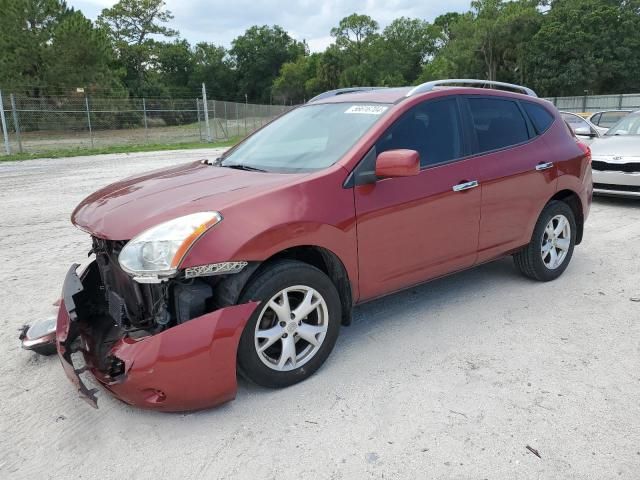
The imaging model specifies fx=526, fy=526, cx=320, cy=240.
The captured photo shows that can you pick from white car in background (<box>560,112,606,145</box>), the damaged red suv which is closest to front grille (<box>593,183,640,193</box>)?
white car in background (<box>560,112,606,145</box>)

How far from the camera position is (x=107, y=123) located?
1043 inches

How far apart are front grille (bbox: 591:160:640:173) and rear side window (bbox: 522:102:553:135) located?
12.8 feet

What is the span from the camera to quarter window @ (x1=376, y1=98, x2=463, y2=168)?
3611mm

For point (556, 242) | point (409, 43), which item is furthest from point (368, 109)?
point (409, 43)

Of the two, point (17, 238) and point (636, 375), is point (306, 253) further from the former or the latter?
point (17, 238)

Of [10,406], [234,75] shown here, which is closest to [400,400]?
[10,406]

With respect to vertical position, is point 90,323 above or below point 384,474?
Result: above

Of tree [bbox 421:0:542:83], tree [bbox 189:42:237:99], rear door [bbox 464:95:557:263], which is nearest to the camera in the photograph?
rear door [bbox 464:95:557:263]

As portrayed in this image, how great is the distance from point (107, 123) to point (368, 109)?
25.7 metres

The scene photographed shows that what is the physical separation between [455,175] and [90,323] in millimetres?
2671

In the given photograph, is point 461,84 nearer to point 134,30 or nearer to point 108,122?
point 108,122

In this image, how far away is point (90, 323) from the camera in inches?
127

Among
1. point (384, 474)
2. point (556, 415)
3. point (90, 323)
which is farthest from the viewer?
point (90, 323)

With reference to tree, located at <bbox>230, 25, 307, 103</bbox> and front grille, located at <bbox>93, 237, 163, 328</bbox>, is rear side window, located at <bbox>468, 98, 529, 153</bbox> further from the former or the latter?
tree, located at <bbox>230, 25, 307, 103</bbox>
